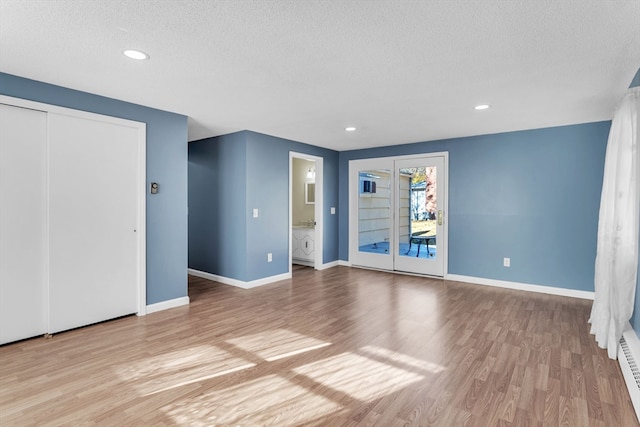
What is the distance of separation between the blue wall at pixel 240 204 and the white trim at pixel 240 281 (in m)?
0.06

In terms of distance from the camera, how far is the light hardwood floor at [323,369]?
2.01 meters

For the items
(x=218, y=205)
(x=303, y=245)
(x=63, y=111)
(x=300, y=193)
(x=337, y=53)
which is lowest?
(x=303, y=245)

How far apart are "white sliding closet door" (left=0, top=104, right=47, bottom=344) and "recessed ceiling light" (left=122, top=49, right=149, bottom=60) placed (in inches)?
52.1

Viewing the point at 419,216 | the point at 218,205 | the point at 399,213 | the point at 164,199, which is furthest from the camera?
the point at 399,213

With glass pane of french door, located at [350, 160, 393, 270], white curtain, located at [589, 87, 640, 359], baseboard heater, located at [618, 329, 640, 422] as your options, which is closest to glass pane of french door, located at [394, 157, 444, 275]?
glass pane of french door, located at [350, 160, 393, 270]

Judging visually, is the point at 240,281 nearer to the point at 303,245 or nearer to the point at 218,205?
the point at 218,205

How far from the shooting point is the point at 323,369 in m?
2.55

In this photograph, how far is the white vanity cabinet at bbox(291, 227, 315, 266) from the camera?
6.68 meters

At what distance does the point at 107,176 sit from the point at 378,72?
2937mm

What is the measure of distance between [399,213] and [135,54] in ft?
15.6

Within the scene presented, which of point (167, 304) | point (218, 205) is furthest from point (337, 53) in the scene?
point (218, 205)

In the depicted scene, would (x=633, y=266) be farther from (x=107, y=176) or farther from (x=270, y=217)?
(x=107, y=176)

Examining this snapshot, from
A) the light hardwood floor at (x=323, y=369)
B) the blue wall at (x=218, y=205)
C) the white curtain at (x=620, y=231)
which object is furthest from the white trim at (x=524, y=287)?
the blue wall at (x=218, y=205)

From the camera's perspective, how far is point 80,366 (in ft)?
8.50
